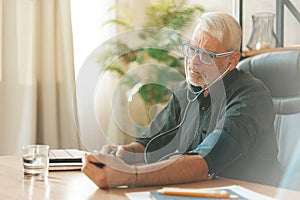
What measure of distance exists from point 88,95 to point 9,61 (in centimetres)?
187

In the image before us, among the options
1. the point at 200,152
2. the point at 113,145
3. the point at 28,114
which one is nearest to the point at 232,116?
the point at 200,152

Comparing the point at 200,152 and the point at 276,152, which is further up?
the point at 200,152

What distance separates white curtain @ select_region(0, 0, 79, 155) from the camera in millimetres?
2930

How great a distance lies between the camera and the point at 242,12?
356 centimetres

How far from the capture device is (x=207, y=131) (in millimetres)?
1591

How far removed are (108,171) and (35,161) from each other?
0.28 m

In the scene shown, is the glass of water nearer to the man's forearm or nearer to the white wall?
the man's forearm

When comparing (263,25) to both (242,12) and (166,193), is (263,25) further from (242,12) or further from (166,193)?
(166,193)

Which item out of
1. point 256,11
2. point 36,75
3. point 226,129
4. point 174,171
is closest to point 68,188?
point 174,171

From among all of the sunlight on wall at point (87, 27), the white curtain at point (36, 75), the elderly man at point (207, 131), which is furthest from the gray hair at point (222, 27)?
the sunlight on wall at point (87, 27)

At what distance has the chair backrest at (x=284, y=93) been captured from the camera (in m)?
1.66

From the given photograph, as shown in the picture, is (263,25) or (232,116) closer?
(232,116)

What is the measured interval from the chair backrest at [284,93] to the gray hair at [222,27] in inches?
6.3

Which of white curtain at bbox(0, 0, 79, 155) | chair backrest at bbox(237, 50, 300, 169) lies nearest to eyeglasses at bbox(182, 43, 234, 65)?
chair backrest at bbox(237, 50, 300, 169)
